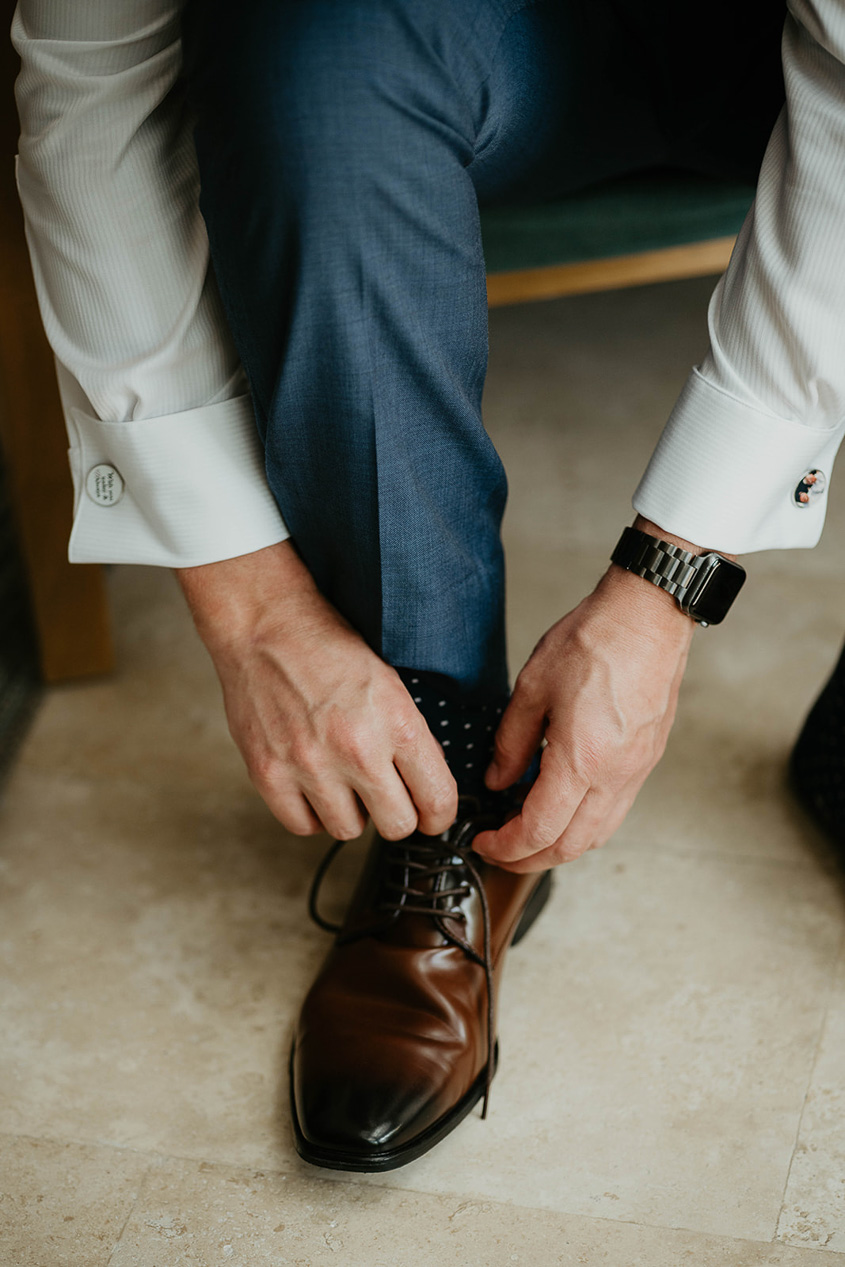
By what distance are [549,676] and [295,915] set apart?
0.36 m

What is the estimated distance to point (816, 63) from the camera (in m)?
0.59

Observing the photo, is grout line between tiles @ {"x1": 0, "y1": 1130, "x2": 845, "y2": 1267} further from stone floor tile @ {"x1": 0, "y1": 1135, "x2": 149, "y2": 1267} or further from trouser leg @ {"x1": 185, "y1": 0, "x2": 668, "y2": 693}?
trouser leg @ {"x1": 185, "y1": 0, "x2": 668, "y2": 693}

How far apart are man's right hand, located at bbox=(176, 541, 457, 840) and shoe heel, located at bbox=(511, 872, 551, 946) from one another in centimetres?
17

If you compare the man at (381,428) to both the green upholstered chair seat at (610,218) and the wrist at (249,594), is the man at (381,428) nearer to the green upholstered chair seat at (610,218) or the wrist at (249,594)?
the wrist at (249,594)

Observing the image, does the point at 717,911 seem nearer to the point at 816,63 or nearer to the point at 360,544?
the point at 360,544

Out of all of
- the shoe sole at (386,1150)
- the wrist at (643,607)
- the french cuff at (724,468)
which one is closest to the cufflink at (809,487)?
the french cuff at (724,468)

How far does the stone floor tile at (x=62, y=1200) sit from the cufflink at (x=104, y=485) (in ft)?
1.45

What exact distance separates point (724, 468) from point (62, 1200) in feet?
2.06

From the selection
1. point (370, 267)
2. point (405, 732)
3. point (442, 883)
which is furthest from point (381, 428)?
point (442, 883)

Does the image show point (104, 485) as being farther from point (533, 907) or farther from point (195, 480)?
point (533, 907)

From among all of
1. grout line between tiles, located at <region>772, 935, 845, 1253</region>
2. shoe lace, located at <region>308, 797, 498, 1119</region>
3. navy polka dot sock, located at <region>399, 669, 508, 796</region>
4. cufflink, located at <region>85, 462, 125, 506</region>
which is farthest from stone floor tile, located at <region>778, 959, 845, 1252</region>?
cufflink, located at <region>85, 462, 125, 506</region>

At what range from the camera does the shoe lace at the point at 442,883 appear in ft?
2.38

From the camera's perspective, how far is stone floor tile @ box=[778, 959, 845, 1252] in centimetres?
65

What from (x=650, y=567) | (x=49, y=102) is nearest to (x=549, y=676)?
(x=650, y=567)
